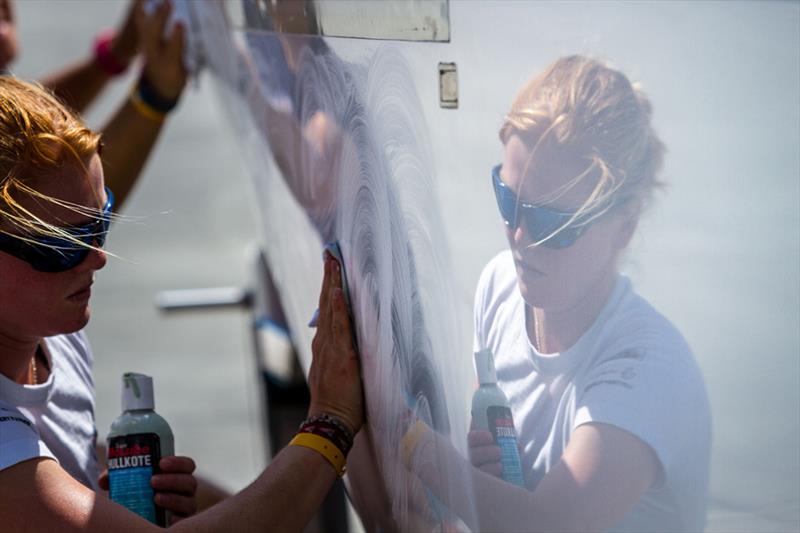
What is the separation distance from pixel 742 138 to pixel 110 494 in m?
1.07

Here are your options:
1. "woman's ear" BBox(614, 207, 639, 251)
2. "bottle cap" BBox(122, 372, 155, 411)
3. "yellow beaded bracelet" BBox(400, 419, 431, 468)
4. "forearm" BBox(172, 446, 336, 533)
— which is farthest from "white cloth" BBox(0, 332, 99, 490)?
"woman's ear" BBox(614, 207, 639, 251)

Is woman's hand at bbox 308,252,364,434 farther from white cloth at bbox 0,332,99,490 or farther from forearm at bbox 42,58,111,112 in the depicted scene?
forearm at bbox 42,58,111,112

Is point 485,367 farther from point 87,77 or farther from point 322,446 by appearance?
point 87,77

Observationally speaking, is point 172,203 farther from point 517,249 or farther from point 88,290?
point 517,249

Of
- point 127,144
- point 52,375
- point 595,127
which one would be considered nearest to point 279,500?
point 52,375

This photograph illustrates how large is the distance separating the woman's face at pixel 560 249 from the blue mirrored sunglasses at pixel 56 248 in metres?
0.66

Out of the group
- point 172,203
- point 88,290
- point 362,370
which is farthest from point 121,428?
point 172,203

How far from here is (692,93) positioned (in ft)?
3.11

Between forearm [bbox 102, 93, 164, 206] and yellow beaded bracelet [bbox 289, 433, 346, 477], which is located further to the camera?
forearm [bbox 102, 93, 164, 206]

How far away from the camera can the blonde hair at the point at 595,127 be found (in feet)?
3.19

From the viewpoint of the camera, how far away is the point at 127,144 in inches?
117

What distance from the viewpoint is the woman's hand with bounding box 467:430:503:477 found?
3.92 ft

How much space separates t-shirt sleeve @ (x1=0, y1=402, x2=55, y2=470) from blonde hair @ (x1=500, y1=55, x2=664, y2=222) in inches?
30.4

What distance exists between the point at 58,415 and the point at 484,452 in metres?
0.78
